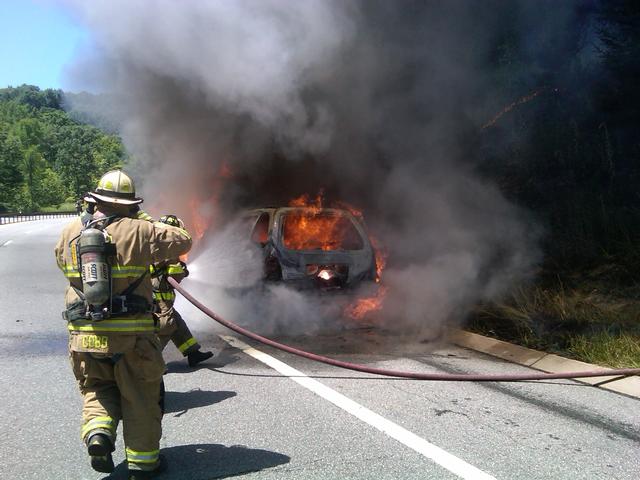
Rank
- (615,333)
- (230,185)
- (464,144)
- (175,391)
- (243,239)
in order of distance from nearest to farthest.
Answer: (175,391) < (615,333) < (243,239) < (464,144) < (230,185)

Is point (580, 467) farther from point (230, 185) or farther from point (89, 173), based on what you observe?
Result: point (89, 173)

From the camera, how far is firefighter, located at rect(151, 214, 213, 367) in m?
4.42

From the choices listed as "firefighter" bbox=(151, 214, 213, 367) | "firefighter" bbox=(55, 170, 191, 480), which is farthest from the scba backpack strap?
"firefighter" bbox=(151, 214, 213, 367)

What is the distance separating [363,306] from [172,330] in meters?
2.81

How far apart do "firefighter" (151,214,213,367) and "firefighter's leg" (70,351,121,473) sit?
1.17m

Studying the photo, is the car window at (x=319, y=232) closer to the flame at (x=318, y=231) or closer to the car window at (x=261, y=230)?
the flame at (x=318, y=231)

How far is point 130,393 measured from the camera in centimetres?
290

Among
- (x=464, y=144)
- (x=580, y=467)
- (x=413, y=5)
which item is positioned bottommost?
(x=580, y=467)

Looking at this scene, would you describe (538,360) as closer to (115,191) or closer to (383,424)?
(383,424)

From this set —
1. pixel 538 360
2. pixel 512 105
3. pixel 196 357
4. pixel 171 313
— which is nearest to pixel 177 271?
pixel 171 313

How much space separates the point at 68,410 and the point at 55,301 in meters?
5.20

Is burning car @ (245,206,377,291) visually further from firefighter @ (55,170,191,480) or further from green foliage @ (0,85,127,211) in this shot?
green foliage @ (0,85,127,211)

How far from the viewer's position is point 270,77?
9.07 metres

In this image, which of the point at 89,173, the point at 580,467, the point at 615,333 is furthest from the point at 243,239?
the point at 89,173
